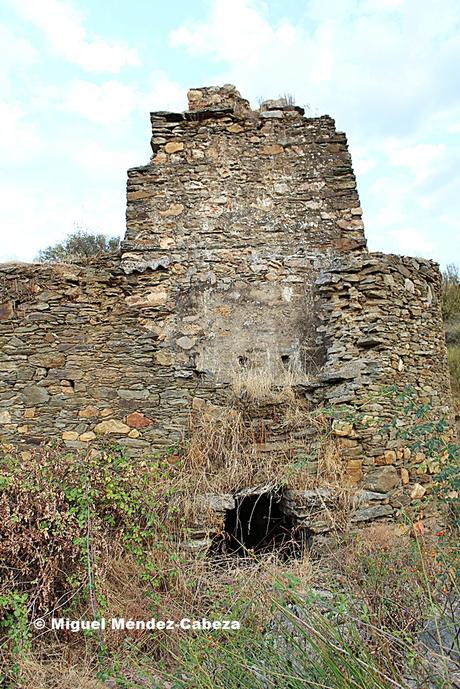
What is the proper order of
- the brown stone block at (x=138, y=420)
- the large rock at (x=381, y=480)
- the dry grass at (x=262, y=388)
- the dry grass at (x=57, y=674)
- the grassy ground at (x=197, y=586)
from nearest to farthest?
the grassy ground at (x=197, y=586) < the dry grass at (x=57, y=674) < the large rock at (x=381, y=480) < the dry grass at (x=262, y=388) < the brown stone block at (x=138, y=420)

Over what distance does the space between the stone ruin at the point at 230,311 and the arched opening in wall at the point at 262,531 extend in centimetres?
12

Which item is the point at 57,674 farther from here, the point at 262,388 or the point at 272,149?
the point at 272,149

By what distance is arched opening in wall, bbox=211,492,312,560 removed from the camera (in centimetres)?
463

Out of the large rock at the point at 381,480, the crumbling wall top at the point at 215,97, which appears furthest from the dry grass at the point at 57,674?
the crumbling wall top at the point at 215,97

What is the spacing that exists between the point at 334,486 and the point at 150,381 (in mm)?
2096

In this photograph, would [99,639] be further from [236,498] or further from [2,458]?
[2,458]

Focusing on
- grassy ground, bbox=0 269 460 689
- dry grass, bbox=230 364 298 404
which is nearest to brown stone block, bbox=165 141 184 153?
dry grass, bbox=230 364 298 404

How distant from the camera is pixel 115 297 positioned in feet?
19.0

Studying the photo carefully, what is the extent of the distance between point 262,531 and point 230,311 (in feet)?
7.84

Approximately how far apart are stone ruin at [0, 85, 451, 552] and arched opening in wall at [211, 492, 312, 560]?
119 mm

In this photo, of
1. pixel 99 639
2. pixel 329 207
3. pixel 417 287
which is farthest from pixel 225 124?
pixel 99 639

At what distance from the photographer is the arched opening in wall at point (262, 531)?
182 inches

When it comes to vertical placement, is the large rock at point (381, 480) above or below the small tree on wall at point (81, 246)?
below

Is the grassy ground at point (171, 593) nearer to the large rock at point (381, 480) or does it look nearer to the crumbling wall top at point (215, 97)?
the large rock at point (381, 480)
